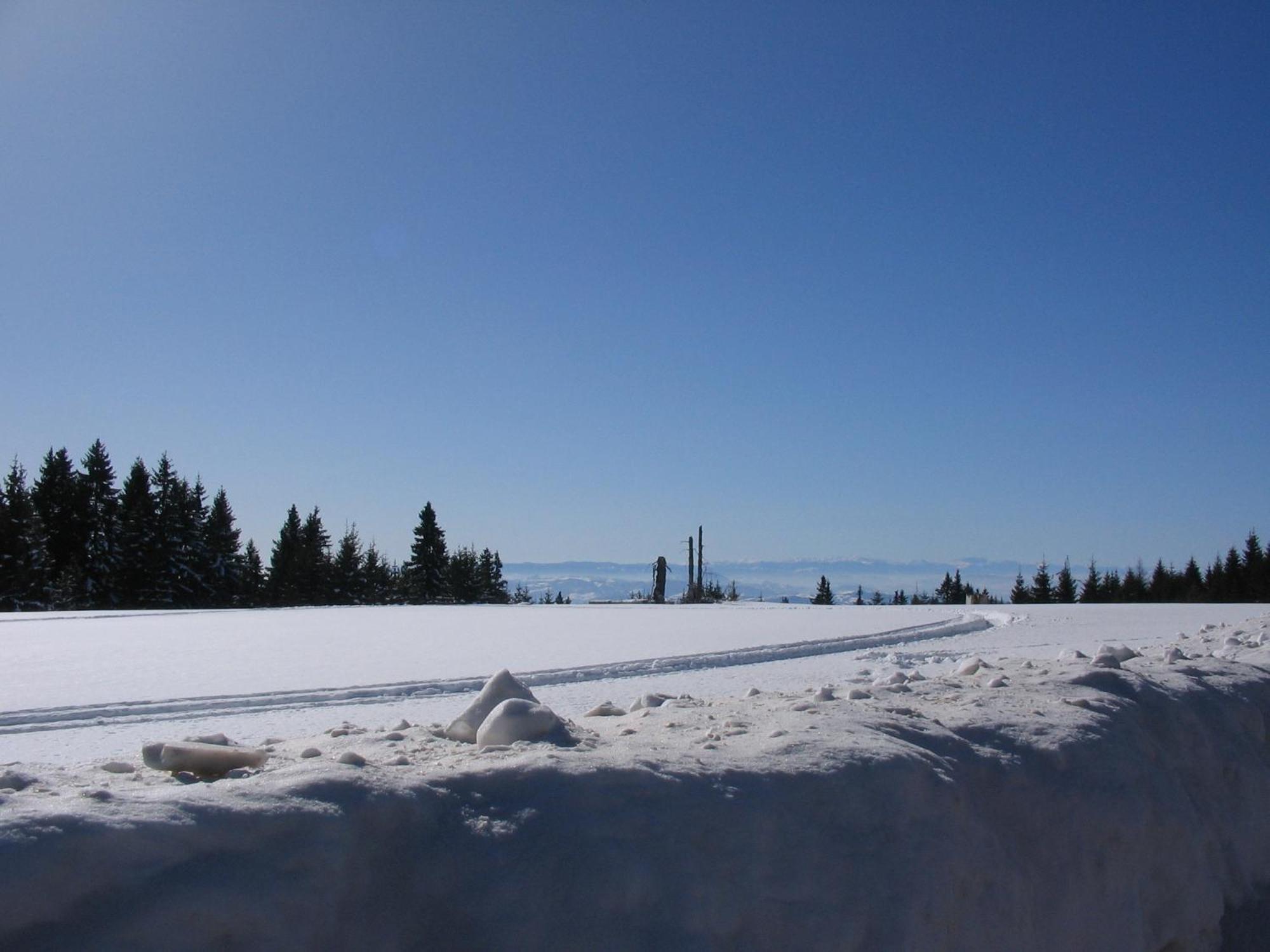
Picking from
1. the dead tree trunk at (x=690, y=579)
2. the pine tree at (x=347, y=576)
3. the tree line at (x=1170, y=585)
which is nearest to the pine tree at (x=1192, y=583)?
the tree line at (x=1170, y=585)

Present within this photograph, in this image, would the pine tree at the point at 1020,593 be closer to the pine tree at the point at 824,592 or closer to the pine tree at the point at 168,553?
the pine tree at the point at 824,592

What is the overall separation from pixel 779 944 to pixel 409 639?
401 inches

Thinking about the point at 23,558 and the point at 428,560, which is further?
the point at 428,560

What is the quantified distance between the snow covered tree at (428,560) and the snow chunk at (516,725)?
2185 inches

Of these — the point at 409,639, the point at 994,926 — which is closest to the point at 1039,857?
the point at 994,926

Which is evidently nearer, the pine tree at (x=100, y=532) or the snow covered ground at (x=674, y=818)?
the snow covered ground at (x=674, y=818)

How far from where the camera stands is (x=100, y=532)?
44969mm

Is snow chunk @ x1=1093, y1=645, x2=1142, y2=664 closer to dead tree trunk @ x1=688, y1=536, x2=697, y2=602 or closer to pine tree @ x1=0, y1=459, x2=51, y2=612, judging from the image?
dead tree trunk @ x1=688, y1=536, x2=697, y2=602

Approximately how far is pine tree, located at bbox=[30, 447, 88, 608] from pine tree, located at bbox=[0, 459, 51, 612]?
5.41 feet

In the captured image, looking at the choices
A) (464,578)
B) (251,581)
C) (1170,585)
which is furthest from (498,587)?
(1170,585)

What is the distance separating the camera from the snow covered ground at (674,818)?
214cm

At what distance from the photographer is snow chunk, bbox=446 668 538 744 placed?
371 centimetres

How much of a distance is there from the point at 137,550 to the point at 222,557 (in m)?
4.74

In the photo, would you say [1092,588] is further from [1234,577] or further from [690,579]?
[690,579]
